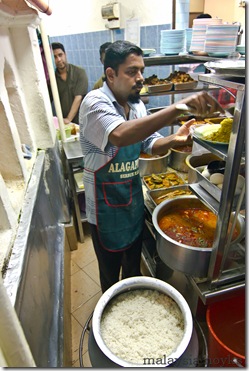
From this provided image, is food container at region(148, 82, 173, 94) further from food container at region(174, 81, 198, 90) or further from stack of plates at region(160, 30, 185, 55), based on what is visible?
stack of plates at region(160, 30, 185, 55)

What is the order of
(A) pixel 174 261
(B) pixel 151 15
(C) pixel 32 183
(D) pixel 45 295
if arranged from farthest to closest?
(B) pixel 151 15 < (C) pixel 32 183 < (D) pixel 45 295 < (A) pixel 174 261

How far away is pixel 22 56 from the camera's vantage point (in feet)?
6.36

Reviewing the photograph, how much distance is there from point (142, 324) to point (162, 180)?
47.5 inches

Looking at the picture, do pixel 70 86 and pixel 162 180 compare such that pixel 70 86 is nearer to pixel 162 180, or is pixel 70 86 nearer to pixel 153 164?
pixel 153 164

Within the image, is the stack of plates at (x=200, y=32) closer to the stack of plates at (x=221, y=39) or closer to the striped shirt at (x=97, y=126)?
the stack of plates at (x=221, y=39)

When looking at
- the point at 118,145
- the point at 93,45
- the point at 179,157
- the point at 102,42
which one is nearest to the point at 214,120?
the point at 179,157

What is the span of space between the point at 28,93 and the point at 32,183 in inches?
34.6

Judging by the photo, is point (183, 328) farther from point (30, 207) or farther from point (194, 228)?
point (30, 207)

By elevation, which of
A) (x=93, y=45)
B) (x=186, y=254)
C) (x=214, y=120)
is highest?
(x=93, y=45)

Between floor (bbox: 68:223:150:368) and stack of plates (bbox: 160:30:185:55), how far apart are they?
1.96m

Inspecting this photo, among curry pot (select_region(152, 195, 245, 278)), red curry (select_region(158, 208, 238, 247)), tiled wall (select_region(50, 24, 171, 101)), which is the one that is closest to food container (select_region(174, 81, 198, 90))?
tiled wall (select_region(50, 24, 171, 101))

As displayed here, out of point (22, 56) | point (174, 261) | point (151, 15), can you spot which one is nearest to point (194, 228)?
point (174, 261)

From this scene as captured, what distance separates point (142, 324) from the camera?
1190 mm

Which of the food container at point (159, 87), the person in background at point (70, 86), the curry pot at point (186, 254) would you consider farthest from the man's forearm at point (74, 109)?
the curry pot at point (186, 254)
